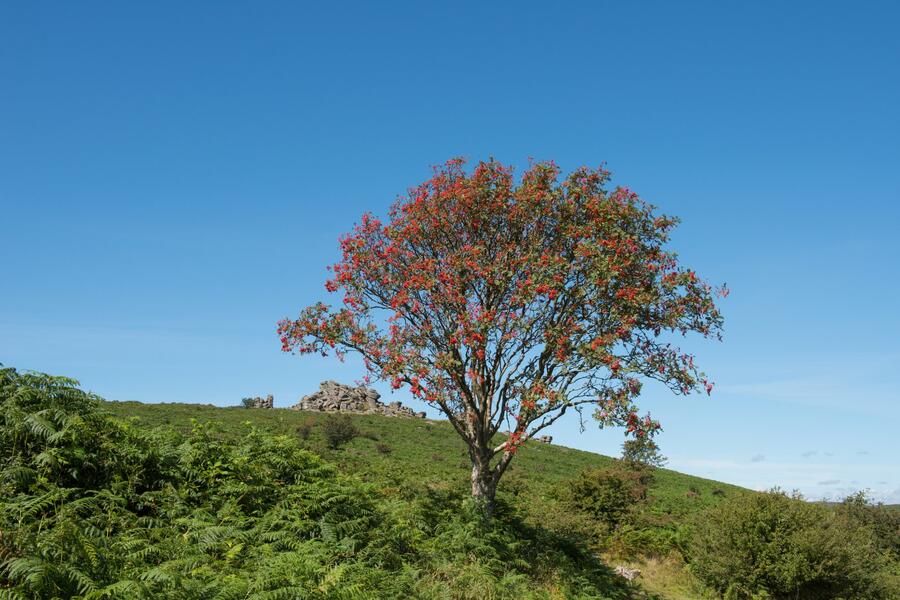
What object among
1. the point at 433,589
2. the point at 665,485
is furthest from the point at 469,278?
the point at 665,485

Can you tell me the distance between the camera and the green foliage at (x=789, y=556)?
20.7 m

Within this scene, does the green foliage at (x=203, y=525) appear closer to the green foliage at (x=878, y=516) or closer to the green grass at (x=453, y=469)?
the green grass at (x=453, y=469)

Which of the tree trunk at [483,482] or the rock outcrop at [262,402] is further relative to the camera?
the rock outcrop at [262,402]

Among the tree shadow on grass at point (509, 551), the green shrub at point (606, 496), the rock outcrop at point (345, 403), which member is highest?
the rock outcrop at point (345, 403)

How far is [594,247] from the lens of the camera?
59.4 ft

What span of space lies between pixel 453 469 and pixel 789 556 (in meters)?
33.0

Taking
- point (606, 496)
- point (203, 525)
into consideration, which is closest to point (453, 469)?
point (606, 496)

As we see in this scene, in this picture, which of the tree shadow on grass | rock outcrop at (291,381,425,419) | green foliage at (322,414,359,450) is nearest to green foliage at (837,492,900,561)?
the tree shadow on grass

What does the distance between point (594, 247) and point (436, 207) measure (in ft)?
17.5

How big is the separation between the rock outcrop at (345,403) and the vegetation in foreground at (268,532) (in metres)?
76.8

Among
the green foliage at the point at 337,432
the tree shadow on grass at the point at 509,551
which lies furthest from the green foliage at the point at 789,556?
the green foliage at the point at 337,432

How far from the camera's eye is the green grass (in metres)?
25.7

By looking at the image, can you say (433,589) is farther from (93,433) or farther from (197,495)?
(93,433)

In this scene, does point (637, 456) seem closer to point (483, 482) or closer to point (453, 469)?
point (453, 469)
